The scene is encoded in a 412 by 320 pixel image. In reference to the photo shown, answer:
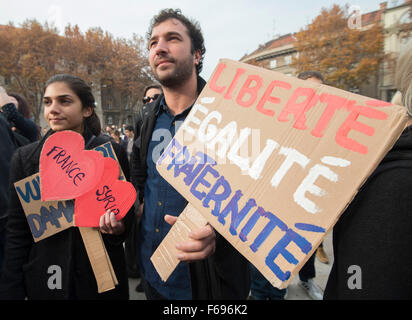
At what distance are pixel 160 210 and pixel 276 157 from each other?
82 cm

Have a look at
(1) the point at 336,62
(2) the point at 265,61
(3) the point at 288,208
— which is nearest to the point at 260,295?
(3) the point at 288,208

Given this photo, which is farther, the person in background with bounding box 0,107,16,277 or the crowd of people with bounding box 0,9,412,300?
the person in background with bounding box 0,107,16,277

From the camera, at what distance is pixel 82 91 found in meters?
1.48

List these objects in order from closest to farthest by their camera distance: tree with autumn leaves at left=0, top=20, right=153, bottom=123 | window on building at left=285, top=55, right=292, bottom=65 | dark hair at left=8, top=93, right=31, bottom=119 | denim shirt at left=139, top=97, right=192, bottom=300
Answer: denim shirt at left=139, top=97, right=192, bottom=300, dark hair at left=8, top=93, right=31, bottom=119, tree with autumn leaves at left=0, top=20, right=153, bottom=123, window on building at left=285, top=55, right=292, bottom=65

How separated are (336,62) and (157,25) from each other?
65.3ft

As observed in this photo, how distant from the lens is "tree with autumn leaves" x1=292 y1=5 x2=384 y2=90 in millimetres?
16219

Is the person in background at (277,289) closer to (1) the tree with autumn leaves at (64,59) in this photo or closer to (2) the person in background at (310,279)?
(2) the person in background at (310,279)

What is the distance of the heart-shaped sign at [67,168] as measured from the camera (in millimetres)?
1147

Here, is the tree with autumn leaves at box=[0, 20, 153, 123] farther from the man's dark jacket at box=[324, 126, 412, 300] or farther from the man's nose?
the man's dark jacket at box=[324, 126, 412, 300]

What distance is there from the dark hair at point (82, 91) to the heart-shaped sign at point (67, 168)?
0.40 metres

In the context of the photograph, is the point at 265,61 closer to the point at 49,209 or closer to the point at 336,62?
the point at 336,62

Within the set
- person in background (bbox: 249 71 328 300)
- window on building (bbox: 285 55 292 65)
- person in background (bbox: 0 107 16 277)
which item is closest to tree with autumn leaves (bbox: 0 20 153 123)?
window on building (bbox: 285 55 292 65)

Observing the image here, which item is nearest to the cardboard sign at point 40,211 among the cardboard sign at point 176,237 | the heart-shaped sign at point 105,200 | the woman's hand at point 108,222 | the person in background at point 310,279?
the heart-shaped sign at point 105,200

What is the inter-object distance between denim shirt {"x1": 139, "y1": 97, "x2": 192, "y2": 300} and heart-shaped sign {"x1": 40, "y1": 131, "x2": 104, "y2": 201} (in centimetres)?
34
